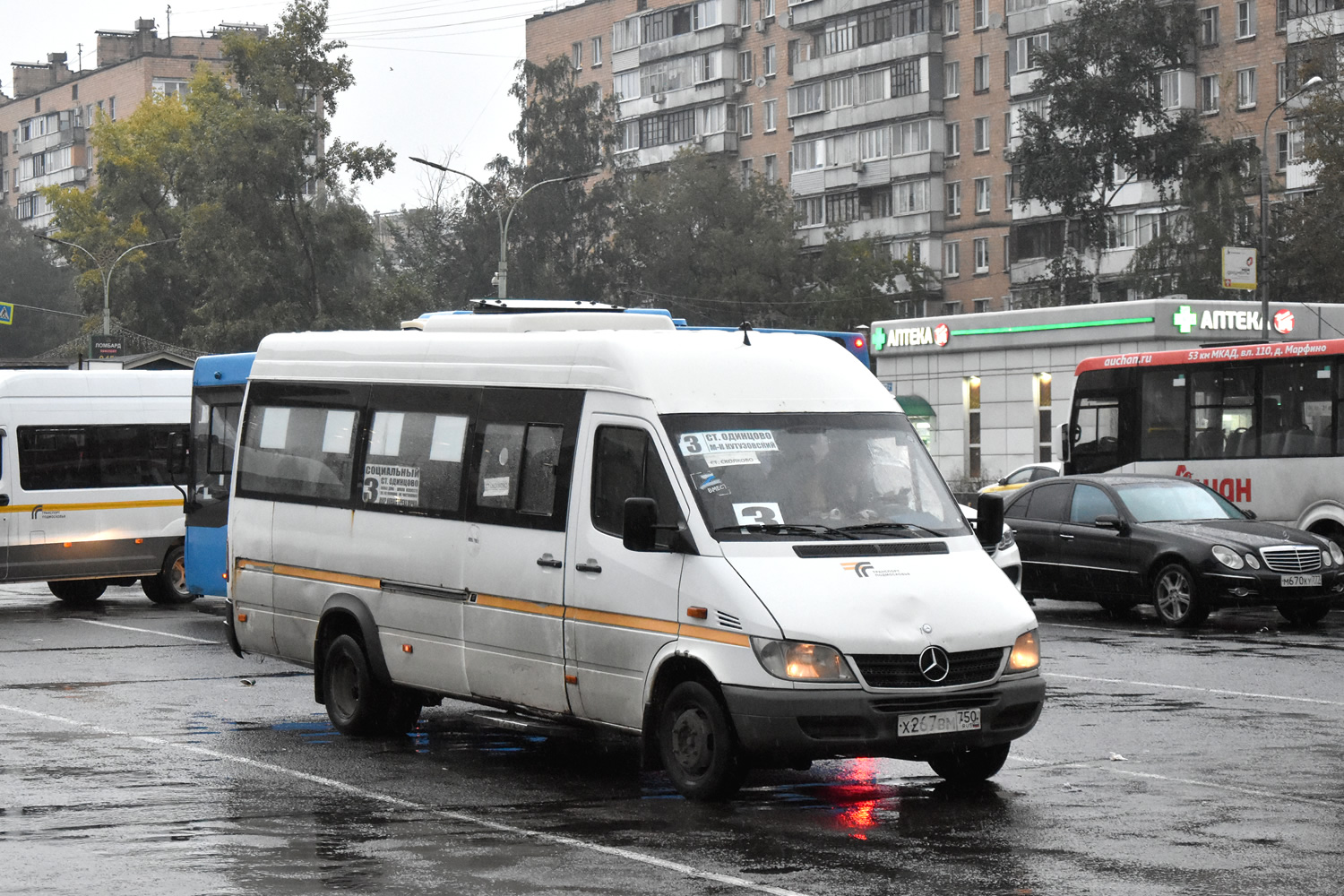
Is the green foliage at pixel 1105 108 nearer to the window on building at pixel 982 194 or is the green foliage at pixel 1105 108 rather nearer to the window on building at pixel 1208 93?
the window on building at pixel 1208 93

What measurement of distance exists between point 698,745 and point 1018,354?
42.1 meters

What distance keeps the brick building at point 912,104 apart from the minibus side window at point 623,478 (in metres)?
56.6

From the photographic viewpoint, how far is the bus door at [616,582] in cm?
947

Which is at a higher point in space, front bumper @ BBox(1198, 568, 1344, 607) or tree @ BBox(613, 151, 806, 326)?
tree @ BBox(613, 151, 806, 326)

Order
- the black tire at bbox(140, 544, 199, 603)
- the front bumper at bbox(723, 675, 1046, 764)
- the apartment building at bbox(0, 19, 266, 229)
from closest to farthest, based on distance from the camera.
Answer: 1. the front bumper at bbox(723, 675, 1046, 764)
2. the black tire at bbox(140, 544, 199, 603)
3. the apartment building at bbox(0, 19, 266, 229)

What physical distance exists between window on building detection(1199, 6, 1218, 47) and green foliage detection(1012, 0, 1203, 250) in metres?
3.43

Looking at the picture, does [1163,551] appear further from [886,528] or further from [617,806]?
[617,806]

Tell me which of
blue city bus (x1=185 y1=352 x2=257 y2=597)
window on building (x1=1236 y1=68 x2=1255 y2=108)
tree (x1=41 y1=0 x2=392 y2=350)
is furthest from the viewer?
window on building (x1=1236 y1=68 x2=1255 y2=108)

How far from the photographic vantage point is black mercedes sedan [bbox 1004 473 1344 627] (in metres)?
18.9

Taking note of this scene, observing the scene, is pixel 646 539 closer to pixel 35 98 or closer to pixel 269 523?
pixel 269 523

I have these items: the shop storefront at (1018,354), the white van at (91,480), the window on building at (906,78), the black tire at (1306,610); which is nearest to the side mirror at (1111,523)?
the black tire at (1306,610)

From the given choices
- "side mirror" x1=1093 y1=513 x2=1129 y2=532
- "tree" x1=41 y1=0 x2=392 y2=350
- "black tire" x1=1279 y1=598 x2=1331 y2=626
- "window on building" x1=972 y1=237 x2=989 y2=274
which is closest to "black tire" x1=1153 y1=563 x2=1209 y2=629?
"side mirror" x1=1093 y1=513 x2=1129 y2=532

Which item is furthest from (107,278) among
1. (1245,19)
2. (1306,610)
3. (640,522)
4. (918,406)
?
(640,522)

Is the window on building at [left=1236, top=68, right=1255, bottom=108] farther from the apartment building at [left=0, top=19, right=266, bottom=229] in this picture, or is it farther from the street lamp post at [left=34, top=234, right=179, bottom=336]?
the apartment building at [left=0, top=19, right=266, bottom=229]
